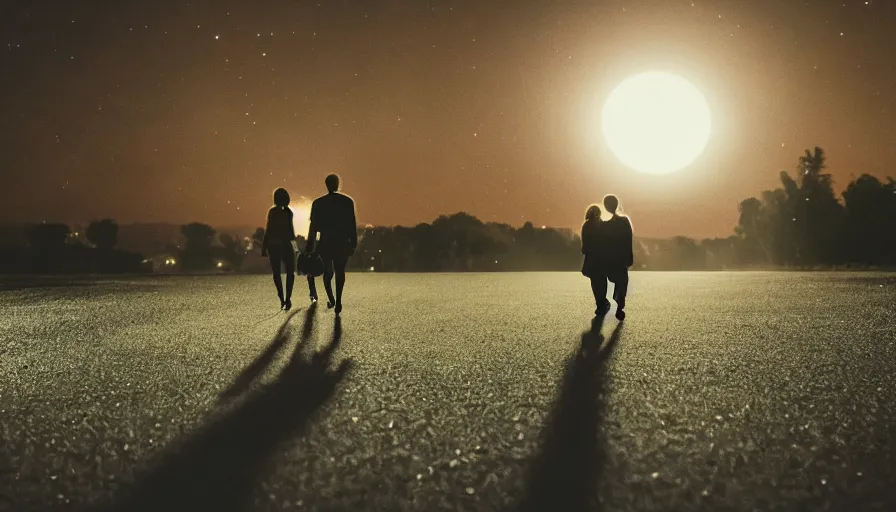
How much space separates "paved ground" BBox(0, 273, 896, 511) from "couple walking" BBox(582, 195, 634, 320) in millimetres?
1349

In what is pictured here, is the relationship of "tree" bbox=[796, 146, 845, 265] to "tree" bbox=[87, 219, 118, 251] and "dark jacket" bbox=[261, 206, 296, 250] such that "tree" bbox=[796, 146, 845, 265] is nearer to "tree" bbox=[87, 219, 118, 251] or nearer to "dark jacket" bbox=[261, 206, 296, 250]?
"dark jacket" bbox=[261, 206, 296, 250]

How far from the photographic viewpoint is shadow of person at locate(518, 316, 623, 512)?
11.1 ft

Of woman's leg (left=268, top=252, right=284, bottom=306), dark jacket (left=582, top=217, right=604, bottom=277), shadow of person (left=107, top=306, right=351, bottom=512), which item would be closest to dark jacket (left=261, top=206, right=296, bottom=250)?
woman's leg (left=268, top=252, right=284, bottom=306)

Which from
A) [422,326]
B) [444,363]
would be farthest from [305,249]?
[444,363]

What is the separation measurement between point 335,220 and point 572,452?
27.6 feet

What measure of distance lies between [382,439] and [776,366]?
14.6 ft

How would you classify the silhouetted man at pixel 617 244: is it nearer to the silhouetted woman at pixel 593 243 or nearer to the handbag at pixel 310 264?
the silhouetted woman at pixel 593 243

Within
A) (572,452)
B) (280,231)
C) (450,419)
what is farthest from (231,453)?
(280,231)

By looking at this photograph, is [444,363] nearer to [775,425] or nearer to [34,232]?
[775,425]

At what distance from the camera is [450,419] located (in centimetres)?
508

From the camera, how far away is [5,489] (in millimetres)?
3564

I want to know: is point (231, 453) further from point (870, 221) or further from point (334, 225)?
point (870, 221)

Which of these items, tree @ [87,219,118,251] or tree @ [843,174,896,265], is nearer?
tree @ [843,174,896,265]

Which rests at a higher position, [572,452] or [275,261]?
[275,261]
